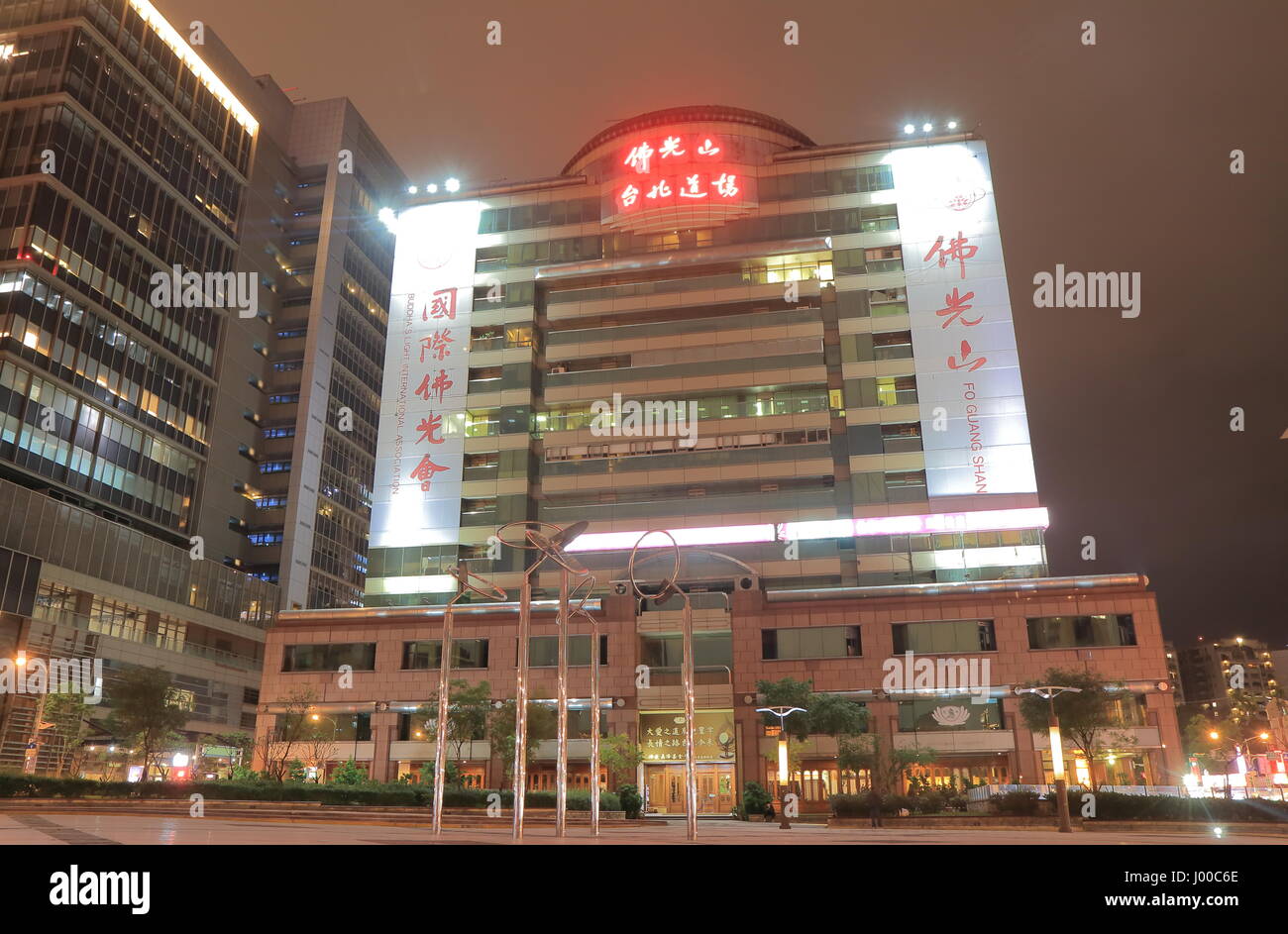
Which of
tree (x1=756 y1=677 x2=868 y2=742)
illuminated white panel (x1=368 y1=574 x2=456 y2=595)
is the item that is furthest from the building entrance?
illuminated white panel (x1=368 y1=574 x2=456 y2=595)

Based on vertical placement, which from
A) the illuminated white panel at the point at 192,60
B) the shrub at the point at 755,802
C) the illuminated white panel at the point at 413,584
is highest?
the illuminated white panel at the point at 192,60

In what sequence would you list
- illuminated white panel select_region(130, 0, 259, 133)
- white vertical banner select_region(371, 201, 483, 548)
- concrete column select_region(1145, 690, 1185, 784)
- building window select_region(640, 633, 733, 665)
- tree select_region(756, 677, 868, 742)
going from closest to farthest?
1. tree select_region(756, 677, 868, 742)
2. concrete column select_region(1145, 690, 1185, 784)
3. building window select_region(640, 633, 733, 665)
4. white vertical banner select_region(371, 201, 483, 548)
5. illuminated white panel select_region(130, 0, 259, 133)

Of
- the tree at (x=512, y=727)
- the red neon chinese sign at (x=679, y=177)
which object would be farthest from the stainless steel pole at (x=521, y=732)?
the red neon chinese sign at (x=679, y=177)

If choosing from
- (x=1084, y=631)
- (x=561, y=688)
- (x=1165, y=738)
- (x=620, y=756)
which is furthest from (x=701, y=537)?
(x=561, y=688)

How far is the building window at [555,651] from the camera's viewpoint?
61031 mm

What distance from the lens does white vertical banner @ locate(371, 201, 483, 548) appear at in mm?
74000

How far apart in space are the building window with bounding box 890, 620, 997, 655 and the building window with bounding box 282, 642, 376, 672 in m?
35.8

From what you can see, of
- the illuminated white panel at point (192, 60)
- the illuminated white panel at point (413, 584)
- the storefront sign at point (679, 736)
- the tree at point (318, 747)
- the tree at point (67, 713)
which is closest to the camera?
the tree at point (67, 713)

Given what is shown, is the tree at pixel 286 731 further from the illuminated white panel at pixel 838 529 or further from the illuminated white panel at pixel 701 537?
the illuminated white panel at pixel 701 537

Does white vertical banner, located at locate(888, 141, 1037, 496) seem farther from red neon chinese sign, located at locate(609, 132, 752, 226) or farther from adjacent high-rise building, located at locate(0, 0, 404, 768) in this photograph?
adjacent high-rise building, located at locate(0, 0, 404, 768)

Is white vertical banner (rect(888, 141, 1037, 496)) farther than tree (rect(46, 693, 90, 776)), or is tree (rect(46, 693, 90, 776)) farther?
white vertical banner (rect(888, 141, 1037, 496))

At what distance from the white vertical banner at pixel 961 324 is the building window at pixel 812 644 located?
50.7ft

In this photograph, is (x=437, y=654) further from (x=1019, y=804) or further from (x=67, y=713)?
(x=1019, y=804)
